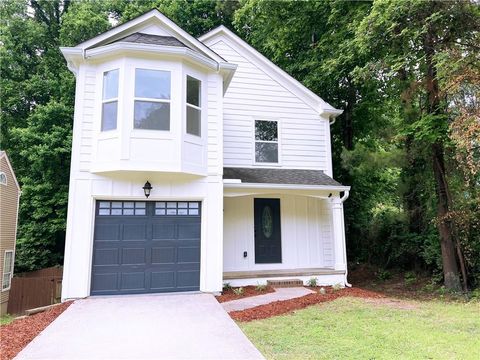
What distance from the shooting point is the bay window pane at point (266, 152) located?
11344 mm

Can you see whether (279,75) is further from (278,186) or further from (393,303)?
(393,303)

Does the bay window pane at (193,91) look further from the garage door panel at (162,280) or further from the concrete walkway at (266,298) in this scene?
the concrete walkway at (266,298)

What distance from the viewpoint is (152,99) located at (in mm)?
8008

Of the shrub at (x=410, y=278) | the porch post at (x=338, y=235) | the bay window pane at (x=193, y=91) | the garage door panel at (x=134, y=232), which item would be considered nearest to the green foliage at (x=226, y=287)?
the garage door panel at (x=134, y=232)

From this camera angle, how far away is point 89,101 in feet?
27.0

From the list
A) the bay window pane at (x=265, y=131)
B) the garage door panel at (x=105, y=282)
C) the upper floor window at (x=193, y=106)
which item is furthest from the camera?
the bay window pane at (x=265, y=131)

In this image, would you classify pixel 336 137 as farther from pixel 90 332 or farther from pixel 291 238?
pixel 90 332

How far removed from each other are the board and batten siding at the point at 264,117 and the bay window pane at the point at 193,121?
256 centimetres

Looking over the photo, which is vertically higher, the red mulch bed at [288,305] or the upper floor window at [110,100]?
the upper floor window at [110,100]

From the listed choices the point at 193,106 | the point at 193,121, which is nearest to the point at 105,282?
the point at 193,121

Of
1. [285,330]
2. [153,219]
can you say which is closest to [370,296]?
[285,330]

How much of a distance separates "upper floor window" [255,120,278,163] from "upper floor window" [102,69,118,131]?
15.7ft

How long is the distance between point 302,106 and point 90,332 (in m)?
9.23

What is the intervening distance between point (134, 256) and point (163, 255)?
0.65m
